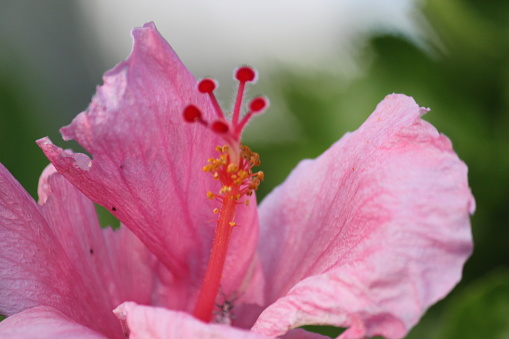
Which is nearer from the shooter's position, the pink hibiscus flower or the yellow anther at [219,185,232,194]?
the pink hibiscus flower

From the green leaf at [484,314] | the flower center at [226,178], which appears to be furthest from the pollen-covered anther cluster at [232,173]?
the green leaf at [484,314]

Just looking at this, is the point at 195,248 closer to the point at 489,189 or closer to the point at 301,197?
the point at 301,197

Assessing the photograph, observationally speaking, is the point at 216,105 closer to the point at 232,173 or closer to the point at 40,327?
the point at 232,173

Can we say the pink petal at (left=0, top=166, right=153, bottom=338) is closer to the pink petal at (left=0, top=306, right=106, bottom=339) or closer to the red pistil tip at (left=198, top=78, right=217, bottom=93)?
the pink petal at (left=0, top=306, right=106, bottom=339)

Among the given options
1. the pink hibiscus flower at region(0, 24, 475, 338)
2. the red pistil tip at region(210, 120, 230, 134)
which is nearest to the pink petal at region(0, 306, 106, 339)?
the pink hibiscus flower at region(0, 24, 475, 338)

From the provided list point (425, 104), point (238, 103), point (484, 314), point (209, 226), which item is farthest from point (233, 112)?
point (425, 104)

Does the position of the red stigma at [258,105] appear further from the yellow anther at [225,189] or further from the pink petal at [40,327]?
the pink petal at [40,327]

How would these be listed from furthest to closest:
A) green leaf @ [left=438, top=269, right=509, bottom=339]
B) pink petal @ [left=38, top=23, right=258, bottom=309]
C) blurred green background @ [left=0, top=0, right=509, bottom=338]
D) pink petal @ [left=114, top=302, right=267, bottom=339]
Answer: blurred green background @ [left=0, top=0, right=509, bottom=338] → green leaf @ [left=438, top=269, right=509, bottom=339] → pink petal @ [left=38, top=23, right=258, bottom=309] → pink petal @ [left=114, top=302, right=267, bottom=339]

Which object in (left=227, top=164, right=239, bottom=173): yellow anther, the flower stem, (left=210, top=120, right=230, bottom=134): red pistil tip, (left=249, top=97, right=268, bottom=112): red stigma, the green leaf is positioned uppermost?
(left=249, top=97, right=268, bottom=112): red stigma
